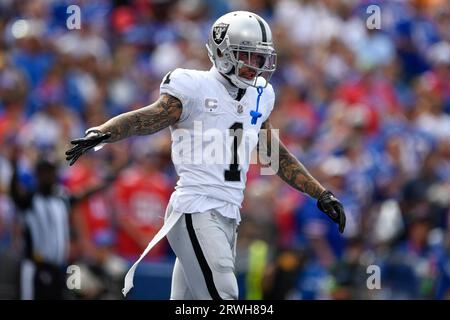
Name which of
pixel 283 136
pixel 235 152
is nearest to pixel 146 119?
pixel 235 152

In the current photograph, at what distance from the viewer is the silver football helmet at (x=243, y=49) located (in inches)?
285

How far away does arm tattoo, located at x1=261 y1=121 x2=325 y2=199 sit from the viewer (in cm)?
761

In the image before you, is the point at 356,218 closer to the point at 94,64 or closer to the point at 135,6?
the point at 94,64

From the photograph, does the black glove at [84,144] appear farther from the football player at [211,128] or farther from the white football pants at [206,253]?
the white football pants at [206,253]

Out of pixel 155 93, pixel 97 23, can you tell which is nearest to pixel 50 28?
pixel 97 23

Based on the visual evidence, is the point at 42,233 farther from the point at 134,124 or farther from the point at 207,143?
the point at 134,124

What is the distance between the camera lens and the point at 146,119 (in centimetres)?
700

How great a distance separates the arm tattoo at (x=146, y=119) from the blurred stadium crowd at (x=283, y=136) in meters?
2.66

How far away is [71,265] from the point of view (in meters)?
10.9

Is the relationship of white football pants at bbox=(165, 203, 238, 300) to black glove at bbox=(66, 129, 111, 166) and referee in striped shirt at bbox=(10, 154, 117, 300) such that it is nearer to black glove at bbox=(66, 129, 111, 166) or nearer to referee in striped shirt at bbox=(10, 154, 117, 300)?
black glove at bbox=(66, 129, 111, 166)

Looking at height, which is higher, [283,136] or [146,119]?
[146,119]

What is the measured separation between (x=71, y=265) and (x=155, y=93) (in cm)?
310

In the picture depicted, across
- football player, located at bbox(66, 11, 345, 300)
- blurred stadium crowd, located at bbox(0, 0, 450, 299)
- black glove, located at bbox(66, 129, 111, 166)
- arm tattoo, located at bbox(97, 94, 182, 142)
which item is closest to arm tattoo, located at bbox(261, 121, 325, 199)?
football player, located at bbox(66, 11, 345, 300)

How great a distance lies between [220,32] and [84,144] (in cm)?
121
